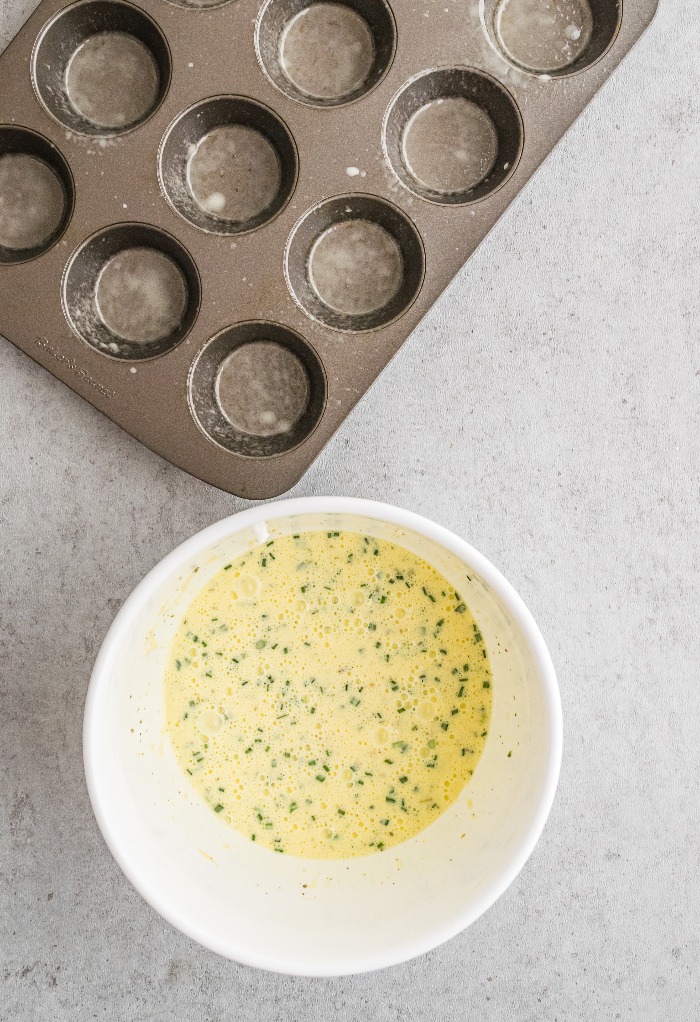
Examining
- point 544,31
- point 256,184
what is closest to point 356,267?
point 256,184

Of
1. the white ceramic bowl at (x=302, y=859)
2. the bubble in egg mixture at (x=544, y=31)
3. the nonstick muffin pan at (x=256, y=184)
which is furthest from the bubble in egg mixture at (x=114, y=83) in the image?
the white ceramic bowl at (x=302, y=859)

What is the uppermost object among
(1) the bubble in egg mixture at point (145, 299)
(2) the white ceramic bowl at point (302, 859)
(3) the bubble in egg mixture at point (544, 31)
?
(3) the bubble in egg mixture at point (544, 31)

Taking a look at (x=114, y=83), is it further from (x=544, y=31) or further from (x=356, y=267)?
(x=544, y=31)

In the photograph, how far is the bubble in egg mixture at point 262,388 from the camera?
134 cm

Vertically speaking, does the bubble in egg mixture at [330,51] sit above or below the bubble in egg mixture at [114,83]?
above

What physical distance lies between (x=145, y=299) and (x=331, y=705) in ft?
2.40

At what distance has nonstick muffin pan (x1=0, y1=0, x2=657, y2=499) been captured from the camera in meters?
1.23

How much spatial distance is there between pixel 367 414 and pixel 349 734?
1.77 feet

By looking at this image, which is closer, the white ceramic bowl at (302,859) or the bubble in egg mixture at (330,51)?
the white ceramic bowl at (302,859)

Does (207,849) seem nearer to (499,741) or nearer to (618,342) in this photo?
(499,741)

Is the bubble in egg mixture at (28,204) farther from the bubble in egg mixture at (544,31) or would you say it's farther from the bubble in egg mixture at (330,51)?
the bubble in egg mixture at (544,31)

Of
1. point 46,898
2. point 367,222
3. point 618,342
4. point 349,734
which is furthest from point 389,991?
point 367,222

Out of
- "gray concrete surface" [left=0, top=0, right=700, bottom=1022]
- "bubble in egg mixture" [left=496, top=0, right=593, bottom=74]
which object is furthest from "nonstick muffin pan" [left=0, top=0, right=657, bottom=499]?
"gray concrete surface" [left=0, top=0, right=700, bottom=1022]

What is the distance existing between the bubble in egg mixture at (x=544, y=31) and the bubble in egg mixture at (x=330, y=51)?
220 mm
